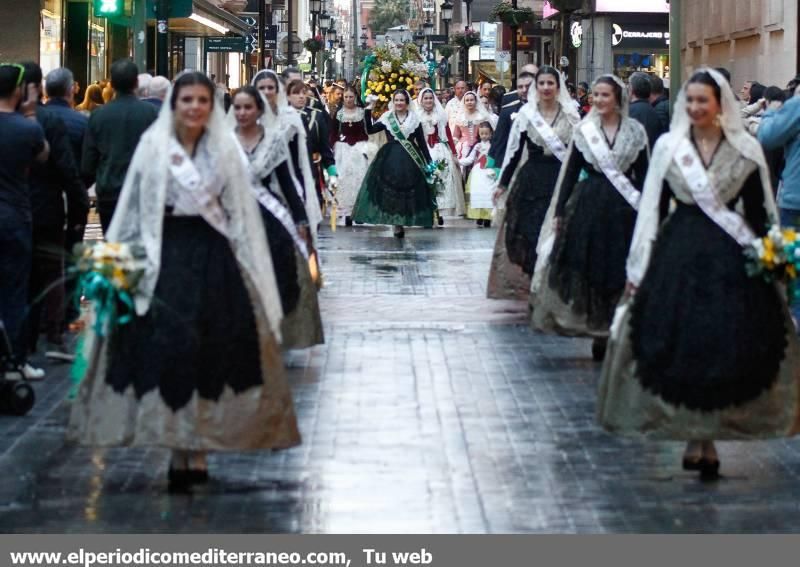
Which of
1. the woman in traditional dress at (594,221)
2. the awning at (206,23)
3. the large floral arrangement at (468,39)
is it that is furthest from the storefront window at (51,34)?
the large floral arrangement at (468,39)

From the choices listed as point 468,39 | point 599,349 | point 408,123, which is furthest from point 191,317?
point 468,39

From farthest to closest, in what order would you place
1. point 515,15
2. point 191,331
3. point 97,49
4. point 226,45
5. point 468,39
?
point 468,39
point 226,45
point 515,15
point 97,49
point 191,331

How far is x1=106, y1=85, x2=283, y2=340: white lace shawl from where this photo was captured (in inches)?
331

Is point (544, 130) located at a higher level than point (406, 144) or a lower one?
higher

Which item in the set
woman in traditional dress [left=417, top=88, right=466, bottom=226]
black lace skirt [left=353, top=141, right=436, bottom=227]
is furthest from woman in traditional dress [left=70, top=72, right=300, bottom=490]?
black lace skirt [left=353, top=141, right=436, bottom=227]

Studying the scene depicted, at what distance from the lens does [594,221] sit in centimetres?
1263

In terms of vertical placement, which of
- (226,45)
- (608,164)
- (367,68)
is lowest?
(608,164)

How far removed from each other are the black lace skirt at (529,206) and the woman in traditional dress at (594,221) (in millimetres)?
1599

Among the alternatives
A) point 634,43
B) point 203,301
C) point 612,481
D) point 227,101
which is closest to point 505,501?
point 612,481

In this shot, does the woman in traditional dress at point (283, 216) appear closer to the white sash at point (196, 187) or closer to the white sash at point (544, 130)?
the white sash at point (544, 130)

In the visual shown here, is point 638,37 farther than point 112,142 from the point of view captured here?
Yes

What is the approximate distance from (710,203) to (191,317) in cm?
239

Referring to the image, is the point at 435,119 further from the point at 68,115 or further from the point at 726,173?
the point at 726,173

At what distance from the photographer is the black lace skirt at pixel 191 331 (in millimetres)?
8383
